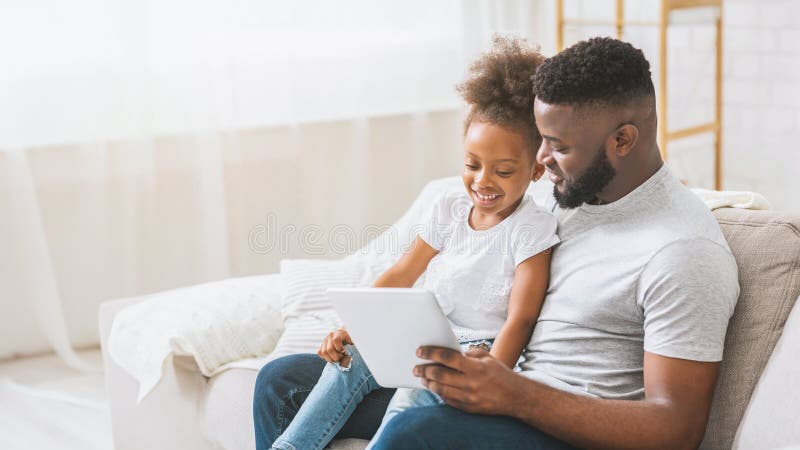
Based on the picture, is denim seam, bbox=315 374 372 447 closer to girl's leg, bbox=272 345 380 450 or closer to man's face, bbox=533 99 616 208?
girl's leg, bbox=272 345 380 450

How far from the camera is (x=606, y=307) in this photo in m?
1.49

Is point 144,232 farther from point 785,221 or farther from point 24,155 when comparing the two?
point 785,221

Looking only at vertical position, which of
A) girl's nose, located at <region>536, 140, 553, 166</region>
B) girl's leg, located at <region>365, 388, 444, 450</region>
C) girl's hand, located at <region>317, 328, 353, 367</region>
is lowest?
girl's leg, located at <region>365, 388, 444, 450</region>

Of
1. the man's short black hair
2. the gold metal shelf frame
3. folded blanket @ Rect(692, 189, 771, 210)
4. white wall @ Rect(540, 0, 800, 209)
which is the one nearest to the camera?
the man's short black hair

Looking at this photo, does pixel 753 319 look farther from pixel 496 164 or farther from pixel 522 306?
pixel 496 164

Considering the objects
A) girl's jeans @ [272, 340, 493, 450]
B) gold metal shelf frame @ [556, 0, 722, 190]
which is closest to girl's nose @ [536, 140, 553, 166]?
girl's jeans @ [272, 340, 493, 450]

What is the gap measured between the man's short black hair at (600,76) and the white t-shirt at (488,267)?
0.78ft

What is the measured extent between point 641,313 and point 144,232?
2.20m

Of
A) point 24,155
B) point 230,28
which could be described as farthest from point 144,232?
point 230,28

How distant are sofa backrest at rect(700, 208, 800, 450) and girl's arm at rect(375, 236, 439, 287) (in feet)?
1.84

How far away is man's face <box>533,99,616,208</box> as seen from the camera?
4.96 feet

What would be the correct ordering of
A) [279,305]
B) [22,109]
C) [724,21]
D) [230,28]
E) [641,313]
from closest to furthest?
[641,313] → [279,305] → [22,109] → [230,28] → [724,21]

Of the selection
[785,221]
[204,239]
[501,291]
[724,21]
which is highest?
[724,21]

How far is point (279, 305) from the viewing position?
2.19m
